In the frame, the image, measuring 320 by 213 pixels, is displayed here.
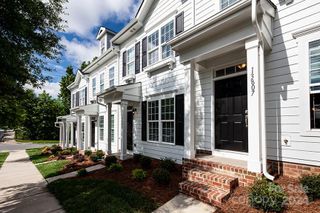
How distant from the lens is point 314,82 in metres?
4.00

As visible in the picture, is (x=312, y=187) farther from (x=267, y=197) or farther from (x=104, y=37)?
(x=104, y=37)

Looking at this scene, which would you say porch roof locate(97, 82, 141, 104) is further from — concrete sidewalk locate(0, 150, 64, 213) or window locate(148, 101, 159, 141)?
concrete sidewalk locate(0, 150, 64, 213)

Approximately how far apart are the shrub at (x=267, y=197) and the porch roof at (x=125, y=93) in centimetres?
655

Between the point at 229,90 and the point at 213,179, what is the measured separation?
2572 mm

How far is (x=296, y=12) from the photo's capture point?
4.35m

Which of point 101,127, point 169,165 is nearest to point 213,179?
point 169,165

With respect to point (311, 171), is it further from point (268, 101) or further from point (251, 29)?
point (251, 29)

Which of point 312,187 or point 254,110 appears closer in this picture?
point 312,187

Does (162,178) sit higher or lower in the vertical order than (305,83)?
lower

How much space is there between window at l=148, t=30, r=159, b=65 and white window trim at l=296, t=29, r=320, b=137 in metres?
5.52

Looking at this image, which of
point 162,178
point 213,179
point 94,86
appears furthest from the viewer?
point 94,86

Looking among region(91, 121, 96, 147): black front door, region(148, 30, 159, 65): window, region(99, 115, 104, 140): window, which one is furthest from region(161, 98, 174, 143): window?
region(91, 121, 96, 147): black front door

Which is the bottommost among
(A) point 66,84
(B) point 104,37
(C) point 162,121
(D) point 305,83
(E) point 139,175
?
(E) point 139,175

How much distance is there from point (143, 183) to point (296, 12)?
19.4 ft
